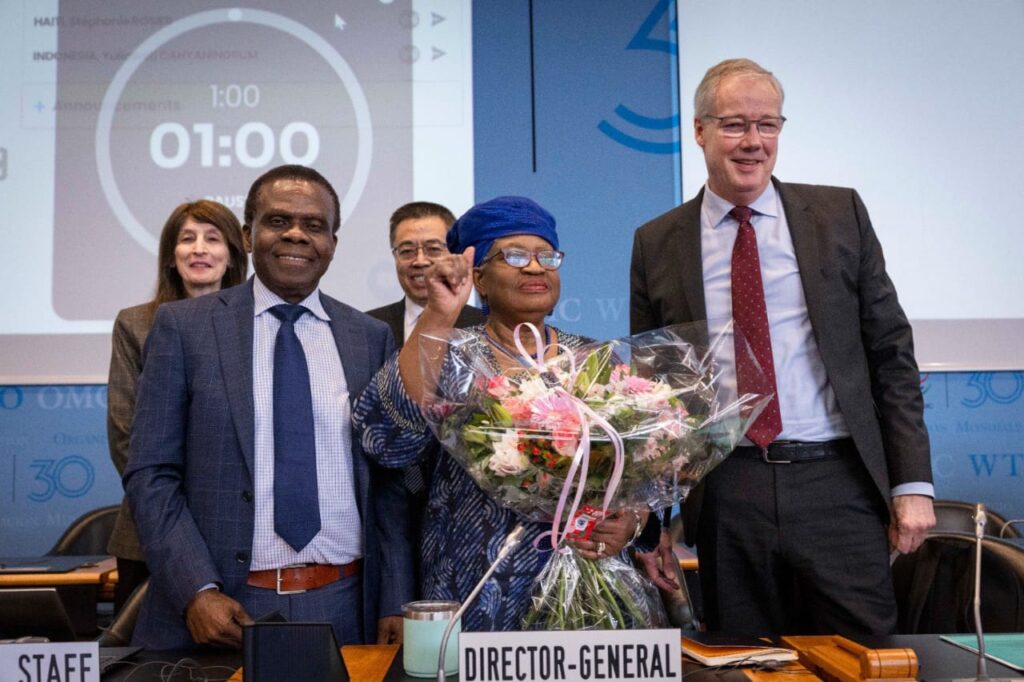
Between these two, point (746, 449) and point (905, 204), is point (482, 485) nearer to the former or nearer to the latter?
point (746, 449)

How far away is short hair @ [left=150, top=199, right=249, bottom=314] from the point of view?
335 centimetres

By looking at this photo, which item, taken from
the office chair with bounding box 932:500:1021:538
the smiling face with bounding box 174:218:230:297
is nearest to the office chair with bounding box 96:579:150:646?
the smiling face with bounding box 174:218:230:297

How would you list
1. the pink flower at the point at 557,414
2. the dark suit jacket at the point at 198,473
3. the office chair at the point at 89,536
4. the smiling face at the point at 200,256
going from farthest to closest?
the office chair at the point at 89,536, the smiling face at the point at 200,256, the dark suit jacket at the point at 198,473, the pink flower at the point at 557,414

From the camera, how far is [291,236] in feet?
7.08

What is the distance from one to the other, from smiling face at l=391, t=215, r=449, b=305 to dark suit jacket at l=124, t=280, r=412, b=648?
1.48 metres

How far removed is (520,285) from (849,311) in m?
0.88

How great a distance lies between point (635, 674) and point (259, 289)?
4.12 ft

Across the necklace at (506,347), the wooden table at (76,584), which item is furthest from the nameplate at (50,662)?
the wooden table at (76,584)

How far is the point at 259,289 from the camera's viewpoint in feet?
7.32

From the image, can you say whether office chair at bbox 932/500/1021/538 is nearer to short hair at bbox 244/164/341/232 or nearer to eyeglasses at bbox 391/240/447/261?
eyeglasses at bbox 391/240/447/261

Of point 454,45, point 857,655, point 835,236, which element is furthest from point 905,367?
point 454,45

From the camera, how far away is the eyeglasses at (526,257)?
203cm

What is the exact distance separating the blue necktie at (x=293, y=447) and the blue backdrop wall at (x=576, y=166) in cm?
291

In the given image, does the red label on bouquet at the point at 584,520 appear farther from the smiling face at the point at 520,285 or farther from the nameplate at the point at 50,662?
the nameplate at the point at 50,662
